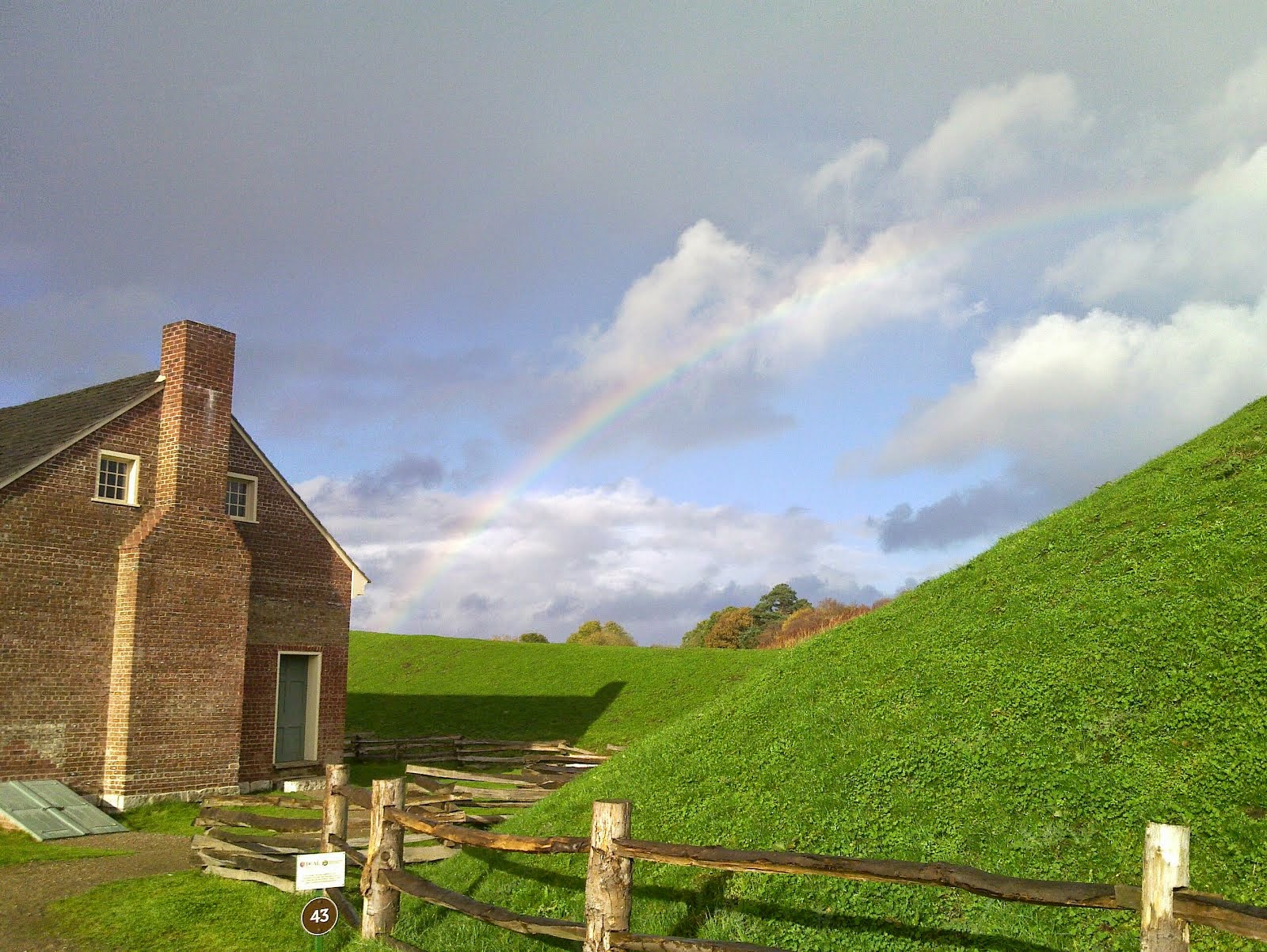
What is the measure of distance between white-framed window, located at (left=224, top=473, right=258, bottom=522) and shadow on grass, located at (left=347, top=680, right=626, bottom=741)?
13767mm

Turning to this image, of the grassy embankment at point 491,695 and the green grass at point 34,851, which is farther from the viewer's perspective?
the green grass at point 34,851

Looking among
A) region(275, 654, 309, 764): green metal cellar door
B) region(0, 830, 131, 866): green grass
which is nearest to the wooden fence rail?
region(0, 830, 131, 866): green grass

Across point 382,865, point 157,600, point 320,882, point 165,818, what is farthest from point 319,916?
point 157,600

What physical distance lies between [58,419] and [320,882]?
18.2 metres

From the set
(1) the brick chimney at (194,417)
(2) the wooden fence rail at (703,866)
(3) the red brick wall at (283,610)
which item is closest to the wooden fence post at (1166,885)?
(2) the wooden fence rail at (703,866)

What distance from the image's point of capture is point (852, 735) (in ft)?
35.9

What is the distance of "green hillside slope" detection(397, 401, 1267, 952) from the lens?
26.7ft

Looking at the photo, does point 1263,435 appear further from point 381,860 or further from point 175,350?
point 175,350

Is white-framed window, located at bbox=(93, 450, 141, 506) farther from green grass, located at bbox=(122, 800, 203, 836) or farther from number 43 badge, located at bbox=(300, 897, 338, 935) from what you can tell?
number 43 badge, located at bbox=(300, 897, 338, 935)

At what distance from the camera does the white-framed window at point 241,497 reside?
23.4 m

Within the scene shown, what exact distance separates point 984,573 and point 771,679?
3468 mm

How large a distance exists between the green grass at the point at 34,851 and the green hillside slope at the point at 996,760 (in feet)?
23.1

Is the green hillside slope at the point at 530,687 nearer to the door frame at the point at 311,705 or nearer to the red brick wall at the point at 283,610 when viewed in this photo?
the red brick wall at the point at 283,610

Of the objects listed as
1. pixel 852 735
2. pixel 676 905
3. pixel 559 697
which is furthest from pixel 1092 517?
pixel 559 697
